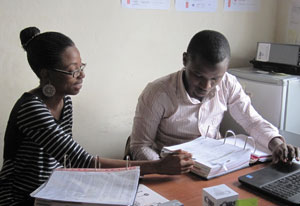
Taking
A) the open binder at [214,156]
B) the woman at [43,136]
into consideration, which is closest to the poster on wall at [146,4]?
the woman at [43,136]

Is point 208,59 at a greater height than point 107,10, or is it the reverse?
point 107,10

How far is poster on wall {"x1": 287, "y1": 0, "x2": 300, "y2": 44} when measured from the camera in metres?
2.55

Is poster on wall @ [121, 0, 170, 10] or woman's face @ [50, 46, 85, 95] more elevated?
poster on wall @ [121, 0, 170, 10]

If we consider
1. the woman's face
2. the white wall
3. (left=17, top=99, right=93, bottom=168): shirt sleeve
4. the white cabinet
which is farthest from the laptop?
the white wall

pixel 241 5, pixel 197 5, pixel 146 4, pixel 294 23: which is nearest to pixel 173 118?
pixel 146 4

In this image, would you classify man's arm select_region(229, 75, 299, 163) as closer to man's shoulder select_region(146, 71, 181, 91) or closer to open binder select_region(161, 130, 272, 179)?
open binder select_region(161, 130, 272, 179)

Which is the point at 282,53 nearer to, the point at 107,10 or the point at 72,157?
the point at 107,10

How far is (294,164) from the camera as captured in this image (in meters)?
1.35

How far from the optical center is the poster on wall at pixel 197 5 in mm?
2197

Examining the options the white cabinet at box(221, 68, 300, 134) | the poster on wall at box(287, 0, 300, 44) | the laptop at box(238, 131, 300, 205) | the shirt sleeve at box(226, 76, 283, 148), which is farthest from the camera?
the poster on wall at box(287, 0, 300, 44)

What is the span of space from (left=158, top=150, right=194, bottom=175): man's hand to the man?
235mm

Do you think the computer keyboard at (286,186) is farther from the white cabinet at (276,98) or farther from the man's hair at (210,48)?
the white cabinet at (276,98)

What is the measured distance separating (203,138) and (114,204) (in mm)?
664

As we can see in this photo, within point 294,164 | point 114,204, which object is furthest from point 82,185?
point 294,164
